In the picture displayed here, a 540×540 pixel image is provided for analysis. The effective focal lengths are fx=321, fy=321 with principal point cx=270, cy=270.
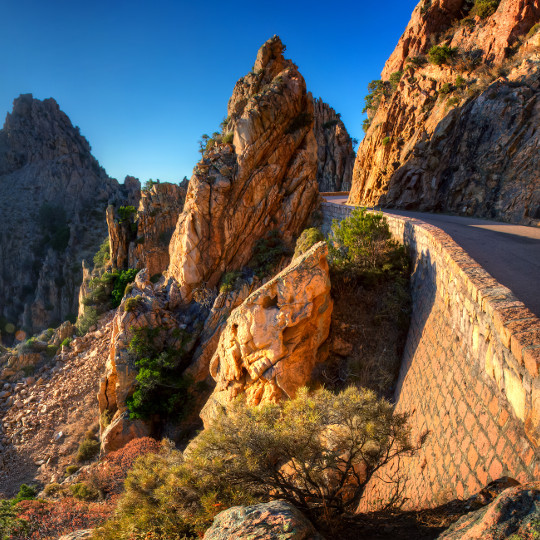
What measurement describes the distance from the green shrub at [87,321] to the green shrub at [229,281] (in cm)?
1369

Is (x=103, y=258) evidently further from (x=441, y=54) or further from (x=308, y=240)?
(x=441, y=54)

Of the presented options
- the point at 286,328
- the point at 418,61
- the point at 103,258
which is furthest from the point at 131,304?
the point at 418,61

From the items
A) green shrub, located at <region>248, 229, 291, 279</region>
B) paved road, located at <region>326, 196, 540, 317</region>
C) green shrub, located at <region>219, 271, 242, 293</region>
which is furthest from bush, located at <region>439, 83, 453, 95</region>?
green shrub, located at <region>219, 271, 242, 293</region>

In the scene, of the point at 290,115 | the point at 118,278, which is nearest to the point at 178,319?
the point at 118,278

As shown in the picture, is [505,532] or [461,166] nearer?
[505,532]

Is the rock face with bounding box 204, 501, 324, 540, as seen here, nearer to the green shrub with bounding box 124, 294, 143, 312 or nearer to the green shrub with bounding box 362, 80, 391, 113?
the green shrub with bounding box 124, 294, 143, 312

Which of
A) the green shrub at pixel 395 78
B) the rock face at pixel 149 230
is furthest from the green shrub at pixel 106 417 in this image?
the green shrub at pixel 395 78

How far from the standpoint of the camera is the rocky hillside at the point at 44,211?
4462 centimetres

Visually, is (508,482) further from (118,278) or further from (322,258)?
(118,278)

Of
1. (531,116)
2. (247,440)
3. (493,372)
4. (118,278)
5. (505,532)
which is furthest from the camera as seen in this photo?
(118,278)

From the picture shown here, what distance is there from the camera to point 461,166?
16.5 meters

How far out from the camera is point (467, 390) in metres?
4.59

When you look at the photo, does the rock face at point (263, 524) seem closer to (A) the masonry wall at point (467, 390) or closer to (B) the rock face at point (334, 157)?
(A) the masonry wall at point (467, 390)

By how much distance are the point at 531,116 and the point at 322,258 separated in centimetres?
1230
